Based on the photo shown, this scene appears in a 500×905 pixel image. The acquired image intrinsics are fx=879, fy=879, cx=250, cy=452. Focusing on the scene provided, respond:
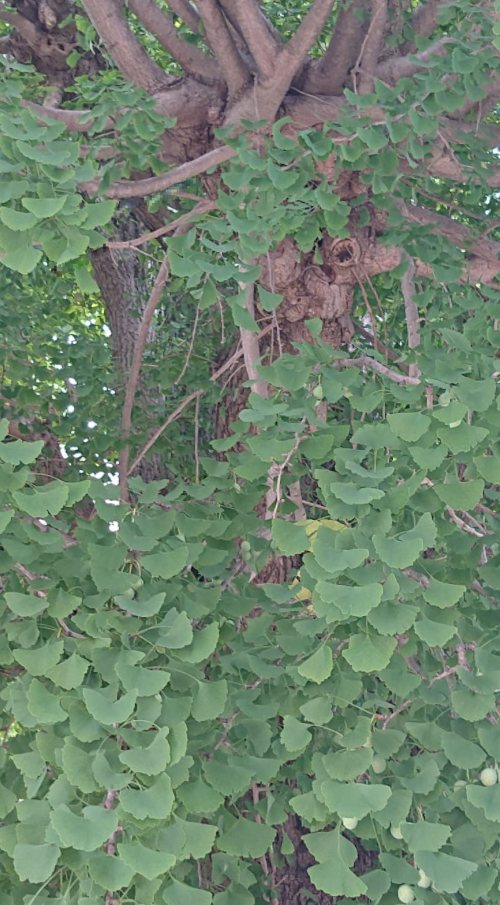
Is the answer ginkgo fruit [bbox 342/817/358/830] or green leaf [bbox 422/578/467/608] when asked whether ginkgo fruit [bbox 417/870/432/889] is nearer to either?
ginkgo fruit [bbox 342/817/358/830]

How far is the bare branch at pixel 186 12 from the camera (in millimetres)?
2020

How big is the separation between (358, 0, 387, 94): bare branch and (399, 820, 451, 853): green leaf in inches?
59.2

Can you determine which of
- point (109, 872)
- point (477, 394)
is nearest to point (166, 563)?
point (109, 872)

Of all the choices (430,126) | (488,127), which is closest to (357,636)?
(430,126)

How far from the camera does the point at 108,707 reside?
3.49 ft

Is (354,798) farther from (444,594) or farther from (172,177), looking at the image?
(172,177)

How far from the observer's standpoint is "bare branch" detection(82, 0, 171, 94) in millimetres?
1894

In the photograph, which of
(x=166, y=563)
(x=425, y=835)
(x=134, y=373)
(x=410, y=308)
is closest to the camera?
(x=425, y=835)

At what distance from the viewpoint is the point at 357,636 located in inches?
44.8

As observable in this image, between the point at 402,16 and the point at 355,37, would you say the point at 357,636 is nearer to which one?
the point at 355,37

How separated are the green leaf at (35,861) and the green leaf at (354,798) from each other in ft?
1.11

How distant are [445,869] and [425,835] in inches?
1.8

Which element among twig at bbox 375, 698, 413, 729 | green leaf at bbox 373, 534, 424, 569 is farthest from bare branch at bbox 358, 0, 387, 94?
twig at bbox 375, 698, 413, 729

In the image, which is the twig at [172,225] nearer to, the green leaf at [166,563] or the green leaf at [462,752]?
the green leaf at [166,563]
